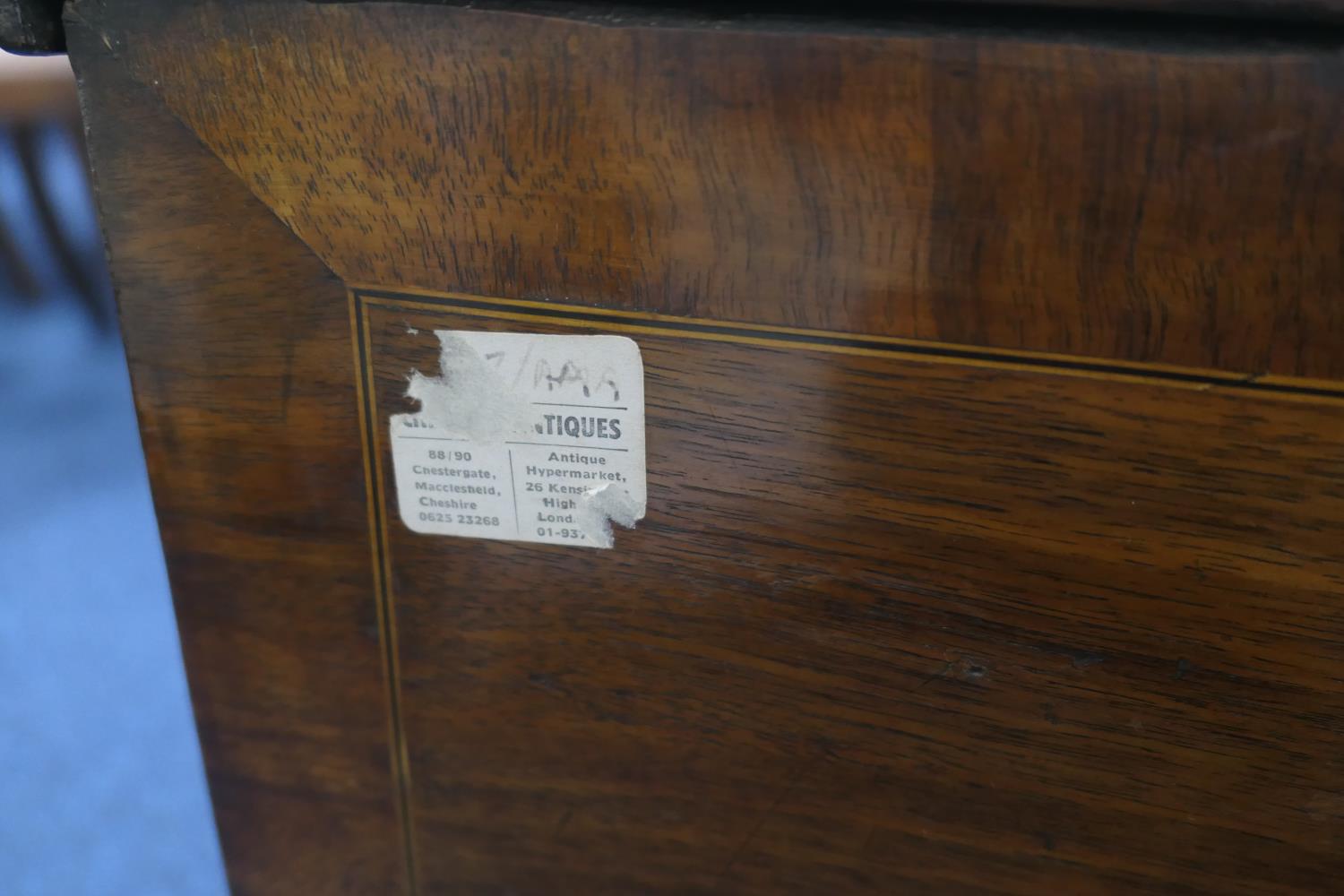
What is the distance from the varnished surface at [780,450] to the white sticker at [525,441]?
0.04 feet

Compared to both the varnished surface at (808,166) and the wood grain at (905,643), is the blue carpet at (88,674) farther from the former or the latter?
the varnished surface at (808,166)

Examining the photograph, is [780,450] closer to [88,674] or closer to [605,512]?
[605,512]

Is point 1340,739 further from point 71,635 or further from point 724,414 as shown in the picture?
point 71,635

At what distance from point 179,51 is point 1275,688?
45cm

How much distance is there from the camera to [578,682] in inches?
18.7

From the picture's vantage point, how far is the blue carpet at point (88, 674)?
0.85 metres

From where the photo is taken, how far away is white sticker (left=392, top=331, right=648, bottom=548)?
1.35 ft

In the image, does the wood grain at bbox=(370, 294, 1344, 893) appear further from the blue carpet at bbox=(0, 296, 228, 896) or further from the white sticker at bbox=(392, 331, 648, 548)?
the blue carpet at bbox=(0, 296, 228, 896)

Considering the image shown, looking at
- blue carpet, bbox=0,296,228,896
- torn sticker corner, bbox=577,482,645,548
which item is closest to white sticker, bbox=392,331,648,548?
torn sticker corner, bbox=577,482,645,548

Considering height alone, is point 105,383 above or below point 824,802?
below

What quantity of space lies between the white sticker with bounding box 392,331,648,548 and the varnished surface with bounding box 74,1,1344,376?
26 mm

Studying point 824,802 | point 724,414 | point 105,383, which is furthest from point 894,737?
point 105,383

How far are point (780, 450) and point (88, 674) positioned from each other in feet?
2.86

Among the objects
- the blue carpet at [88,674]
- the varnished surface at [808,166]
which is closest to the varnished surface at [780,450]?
the varnished surface at [808,166]
